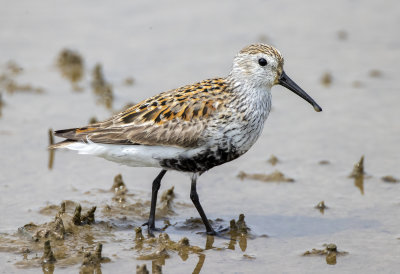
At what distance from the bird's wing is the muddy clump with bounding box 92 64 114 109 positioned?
3.67 metres

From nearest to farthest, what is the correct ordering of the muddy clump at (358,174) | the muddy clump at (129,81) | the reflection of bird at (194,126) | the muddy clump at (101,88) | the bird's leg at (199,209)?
the reflection of bird at (194,126), the bird's leg at (199,209), the muddy clump at (358,174), the muddy clump at (101,88), the muddy clump at (129,81)

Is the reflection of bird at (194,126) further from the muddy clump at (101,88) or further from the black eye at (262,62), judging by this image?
the muddy clump at (101,88)

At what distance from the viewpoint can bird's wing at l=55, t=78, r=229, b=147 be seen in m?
9.60

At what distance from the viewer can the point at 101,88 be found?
1410 centimetres

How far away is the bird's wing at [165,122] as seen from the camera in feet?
31.5

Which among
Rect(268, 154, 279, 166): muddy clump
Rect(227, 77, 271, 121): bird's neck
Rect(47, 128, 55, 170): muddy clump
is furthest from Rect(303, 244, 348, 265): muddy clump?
Rect(47, 128, 55, 170): muddy clump

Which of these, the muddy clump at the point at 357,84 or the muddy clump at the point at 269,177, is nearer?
the muddy clump at the point at 269,177

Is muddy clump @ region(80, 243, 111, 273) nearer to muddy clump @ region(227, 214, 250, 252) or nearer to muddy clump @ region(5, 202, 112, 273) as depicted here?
muddy clump @ region(5, 202, 112, 273)

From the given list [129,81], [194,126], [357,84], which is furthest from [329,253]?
[129,81]

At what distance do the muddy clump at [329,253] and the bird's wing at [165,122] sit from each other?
2.06 meters

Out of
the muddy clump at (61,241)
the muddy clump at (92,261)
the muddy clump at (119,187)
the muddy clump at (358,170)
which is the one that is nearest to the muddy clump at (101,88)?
the muddy clump at (119,187)

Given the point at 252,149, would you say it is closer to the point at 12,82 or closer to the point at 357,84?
the point at 357,84

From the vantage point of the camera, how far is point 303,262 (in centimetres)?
934

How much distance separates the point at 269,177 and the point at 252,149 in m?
1.05
